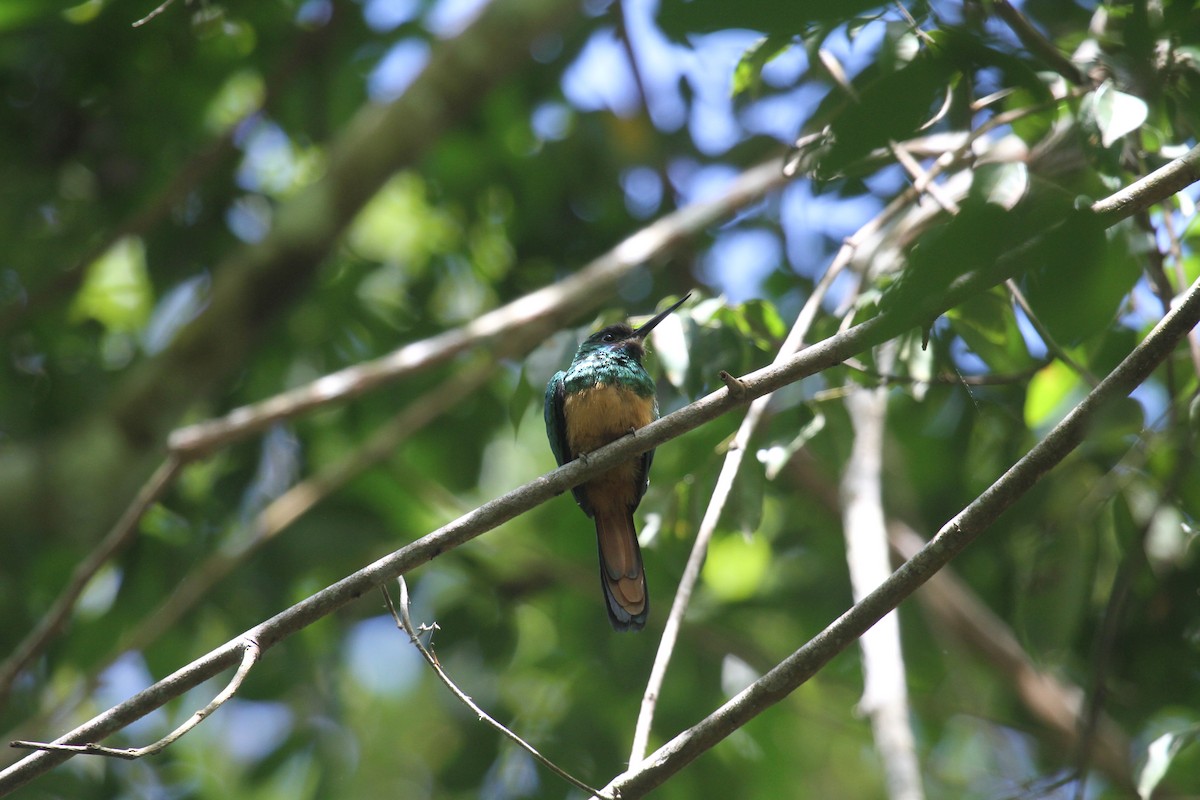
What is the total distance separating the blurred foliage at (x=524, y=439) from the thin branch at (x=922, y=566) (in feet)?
1.24

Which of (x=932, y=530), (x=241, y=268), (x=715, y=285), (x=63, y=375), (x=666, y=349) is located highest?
(x=666, y=349)

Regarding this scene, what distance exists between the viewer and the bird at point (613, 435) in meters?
2.50

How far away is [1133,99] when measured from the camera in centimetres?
184

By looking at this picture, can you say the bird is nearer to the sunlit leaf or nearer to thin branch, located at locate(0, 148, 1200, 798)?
thin branch, located at locate(0, 148, 1200, 798)

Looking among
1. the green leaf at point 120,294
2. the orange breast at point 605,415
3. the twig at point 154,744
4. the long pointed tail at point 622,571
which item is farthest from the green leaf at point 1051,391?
the green leaf at point 120,294

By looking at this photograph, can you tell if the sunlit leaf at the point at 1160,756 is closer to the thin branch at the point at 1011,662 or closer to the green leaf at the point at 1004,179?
the green leaf at the point at 1004,179

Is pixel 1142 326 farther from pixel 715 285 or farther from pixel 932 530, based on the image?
pixel 715 285

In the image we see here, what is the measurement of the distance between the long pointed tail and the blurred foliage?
0.11 m

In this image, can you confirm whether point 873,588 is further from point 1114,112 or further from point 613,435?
point 613,435

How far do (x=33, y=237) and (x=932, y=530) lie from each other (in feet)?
11.9

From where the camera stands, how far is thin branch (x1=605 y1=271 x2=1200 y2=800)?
1.44 meters

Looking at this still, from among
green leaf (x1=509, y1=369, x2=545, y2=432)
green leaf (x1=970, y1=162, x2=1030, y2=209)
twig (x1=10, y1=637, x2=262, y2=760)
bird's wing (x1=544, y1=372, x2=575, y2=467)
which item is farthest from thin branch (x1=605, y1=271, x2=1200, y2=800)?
bird's wing (x1=544, y1=372, x2=575, y2=467)

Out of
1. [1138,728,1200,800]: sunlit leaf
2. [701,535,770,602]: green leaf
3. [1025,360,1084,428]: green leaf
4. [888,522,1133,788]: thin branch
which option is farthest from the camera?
[701,535,770,602]: green leaf

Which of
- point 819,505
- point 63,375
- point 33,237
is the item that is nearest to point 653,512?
point 819,505
